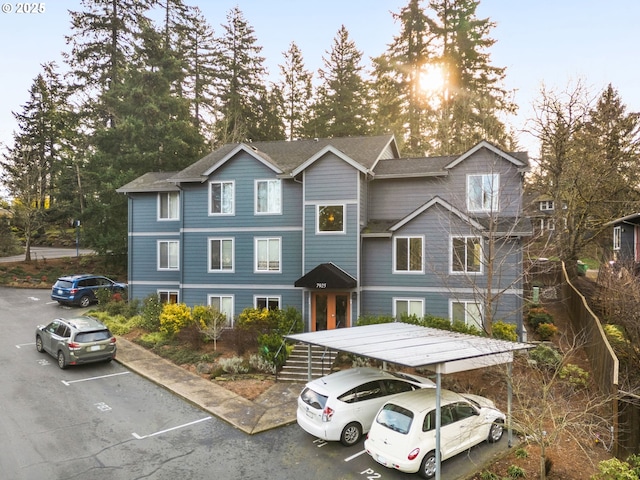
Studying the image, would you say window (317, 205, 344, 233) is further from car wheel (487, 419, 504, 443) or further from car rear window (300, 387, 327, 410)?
car wheel (487, 419, 504, 443)

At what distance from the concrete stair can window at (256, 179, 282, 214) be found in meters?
7.58

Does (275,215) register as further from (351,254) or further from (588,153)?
(588,153)

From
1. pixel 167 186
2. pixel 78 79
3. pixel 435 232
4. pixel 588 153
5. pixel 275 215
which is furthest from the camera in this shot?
pixel 78 79

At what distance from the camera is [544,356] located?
15.8 meters

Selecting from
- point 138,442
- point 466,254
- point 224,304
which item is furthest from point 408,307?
point 138,442

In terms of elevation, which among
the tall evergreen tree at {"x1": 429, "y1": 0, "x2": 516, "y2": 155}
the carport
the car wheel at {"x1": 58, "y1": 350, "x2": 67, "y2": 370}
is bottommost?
the car wheel at {"x1": 58, "y1": 350, "x2": 67, "y2": 370}

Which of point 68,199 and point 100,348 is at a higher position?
point 68,199

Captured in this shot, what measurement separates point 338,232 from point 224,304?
7891 millimetres

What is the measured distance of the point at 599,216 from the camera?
1148 inches

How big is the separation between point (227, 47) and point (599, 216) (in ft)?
A: 134

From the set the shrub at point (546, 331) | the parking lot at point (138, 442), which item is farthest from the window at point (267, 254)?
the shrub at point (546, 331)

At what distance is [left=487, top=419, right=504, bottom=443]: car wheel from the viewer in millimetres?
10742

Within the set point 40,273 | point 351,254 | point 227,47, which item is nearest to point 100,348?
point 351,254

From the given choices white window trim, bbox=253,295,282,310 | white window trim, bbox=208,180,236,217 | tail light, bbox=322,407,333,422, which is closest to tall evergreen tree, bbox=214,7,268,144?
white window trim, bbox=208,180,236,217
